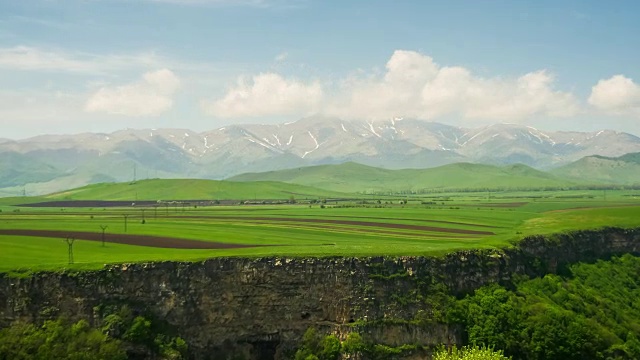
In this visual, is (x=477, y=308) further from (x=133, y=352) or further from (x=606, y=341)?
(x=133, y=352)

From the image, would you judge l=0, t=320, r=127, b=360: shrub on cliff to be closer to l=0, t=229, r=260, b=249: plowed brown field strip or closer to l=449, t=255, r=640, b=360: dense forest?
l=0, t=229, r=260, b=249: plowed brown field strip

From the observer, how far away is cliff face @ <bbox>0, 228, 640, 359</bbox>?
283 feet

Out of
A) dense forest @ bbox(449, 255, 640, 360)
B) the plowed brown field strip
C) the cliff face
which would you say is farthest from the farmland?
dense forest @ bbox(449, 255, 640, 360)

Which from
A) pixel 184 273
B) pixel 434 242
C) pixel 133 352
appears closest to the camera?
pixel 133 352

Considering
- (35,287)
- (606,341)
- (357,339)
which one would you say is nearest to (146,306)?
(35,287)

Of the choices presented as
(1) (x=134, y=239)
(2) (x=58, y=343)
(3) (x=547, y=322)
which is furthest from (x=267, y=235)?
(3) (x=547, y=322)

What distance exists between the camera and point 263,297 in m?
92.0

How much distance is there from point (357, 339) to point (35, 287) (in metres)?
43.2

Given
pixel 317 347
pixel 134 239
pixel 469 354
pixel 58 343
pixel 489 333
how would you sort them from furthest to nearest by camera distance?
pixel 134 239 → pixel 489 333 → pixel 317 347 → pixel 469 354 → pixel 58 343

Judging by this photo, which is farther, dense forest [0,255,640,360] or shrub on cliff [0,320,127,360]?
dense forest [0,255,640,360]

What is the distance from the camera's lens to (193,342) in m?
88.7

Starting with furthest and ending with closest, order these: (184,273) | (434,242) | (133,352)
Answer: (434,242) → (184,273) → (133,352)

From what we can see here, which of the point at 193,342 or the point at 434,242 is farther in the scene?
the point at 434,242

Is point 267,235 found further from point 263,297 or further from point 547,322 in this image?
point 547,322
